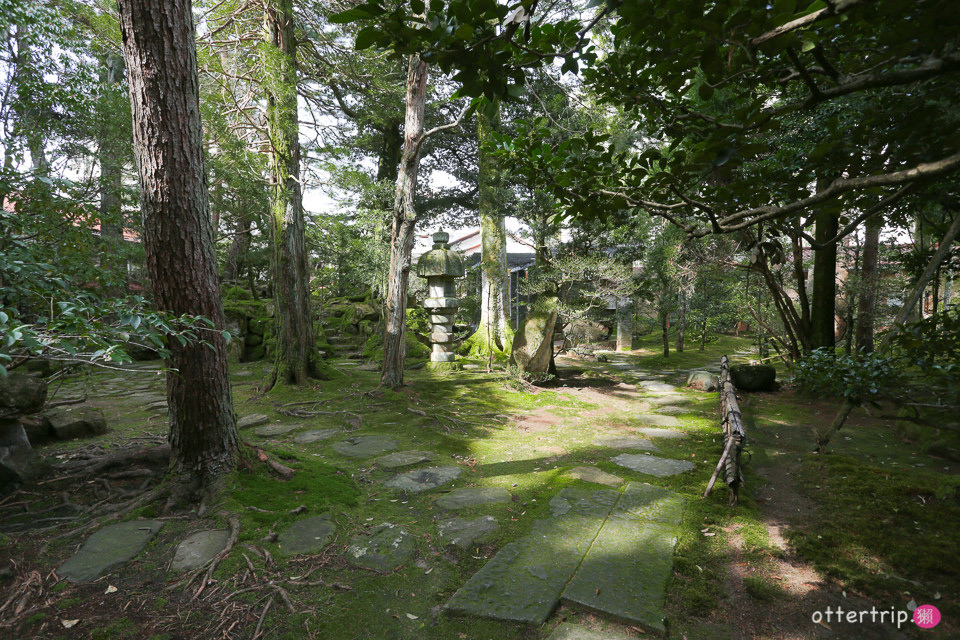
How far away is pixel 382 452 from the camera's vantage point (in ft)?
13.9

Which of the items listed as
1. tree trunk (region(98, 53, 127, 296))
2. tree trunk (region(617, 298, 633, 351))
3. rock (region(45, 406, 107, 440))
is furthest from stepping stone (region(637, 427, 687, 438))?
tree trunk (region(617, 298, 633, 351))

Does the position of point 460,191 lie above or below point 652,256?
above

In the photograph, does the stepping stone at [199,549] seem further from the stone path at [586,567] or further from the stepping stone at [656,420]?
the stepping stone at [656,420]

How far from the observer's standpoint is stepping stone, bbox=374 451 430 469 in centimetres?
392

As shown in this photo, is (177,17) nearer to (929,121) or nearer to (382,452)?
(382,452)

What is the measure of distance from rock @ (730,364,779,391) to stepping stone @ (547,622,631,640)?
22.7 ft

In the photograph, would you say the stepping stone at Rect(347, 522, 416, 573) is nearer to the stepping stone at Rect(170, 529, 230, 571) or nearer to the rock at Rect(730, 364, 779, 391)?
the stepping stone at Rect(170, 529, 230, 571)

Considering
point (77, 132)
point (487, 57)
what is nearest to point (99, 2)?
point (77, 132)

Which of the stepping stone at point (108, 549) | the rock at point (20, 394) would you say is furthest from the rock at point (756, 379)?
the rock at point (20, 394)

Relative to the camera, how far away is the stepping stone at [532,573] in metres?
1.96

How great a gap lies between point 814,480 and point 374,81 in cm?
837

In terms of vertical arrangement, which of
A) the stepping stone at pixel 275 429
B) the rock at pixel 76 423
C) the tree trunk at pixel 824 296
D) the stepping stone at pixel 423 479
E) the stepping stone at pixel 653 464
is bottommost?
the stepping stone at pixel 423 479

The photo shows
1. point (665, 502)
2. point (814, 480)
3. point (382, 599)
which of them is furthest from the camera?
point (814, 480)

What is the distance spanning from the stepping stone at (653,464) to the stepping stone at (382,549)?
209cm
